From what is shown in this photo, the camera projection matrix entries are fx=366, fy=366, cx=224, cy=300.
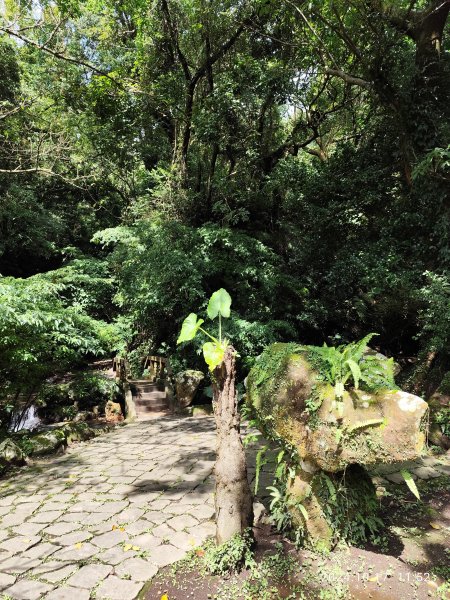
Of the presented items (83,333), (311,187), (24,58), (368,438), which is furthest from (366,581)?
(24,58)

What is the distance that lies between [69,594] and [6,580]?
0.56 metres

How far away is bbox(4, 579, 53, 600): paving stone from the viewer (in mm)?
2490

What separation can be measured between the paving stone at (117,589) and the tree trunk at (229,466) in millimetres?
642

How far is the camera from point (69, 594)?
2.48 m

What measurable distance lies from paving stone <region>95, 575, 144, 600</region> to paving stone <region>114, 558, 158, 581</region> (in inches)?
2.2

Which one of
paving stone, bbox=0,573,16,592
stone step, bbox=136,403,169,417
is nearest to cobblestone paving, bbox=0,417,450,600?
paving stone, bbox=0,573,16,592

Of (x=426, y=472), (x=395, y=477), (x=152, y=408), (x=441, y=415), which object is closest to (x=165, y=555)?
(x=395, y=477)

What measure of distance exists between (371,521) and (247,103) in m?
9.08

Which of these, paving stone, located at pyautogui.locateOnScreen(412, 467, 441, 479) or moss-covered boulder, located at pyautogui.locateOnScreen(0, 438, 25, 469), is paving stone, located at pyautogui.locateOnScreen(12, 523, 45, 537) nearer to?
moss-covered boulder, located at pyautogui.locateOnScreen(0, 438, 25, 469)

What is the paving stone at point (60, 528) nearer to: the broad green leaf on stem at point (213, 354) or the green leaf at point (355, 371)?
the broad green leaf on stem at point (213, 354)

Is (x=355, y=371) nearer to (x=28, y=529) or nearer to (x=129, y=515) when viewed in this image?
(x=129, y=515)

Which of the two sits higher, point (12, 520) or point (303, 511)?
point (303, 511)

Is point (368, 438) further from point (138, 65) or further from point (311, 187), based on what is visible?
point (138, 65)

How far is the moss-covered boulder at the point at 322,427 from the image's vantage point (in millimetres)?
2309
